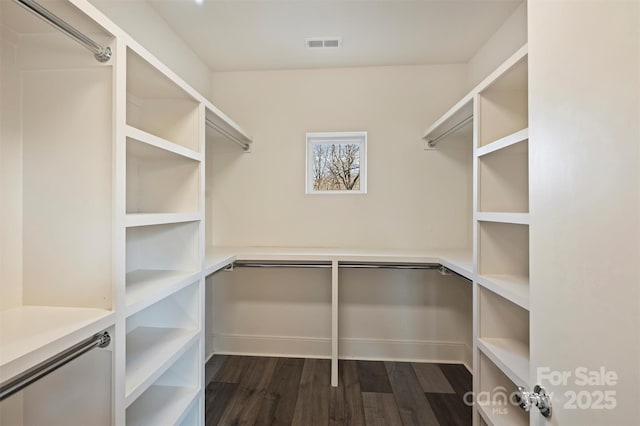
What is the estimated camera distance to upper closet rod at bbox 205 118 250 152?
6.04ft

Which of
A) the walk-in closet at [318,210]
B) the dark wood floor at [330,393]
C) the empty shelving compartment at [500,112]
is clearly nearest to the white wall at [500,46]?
the walk-in closet at [318,210]

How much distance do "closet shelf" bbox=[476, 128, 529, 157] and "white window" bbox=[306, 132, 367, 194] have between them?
1.21 meters

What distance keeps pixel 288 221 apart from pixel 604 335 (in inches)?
86.6

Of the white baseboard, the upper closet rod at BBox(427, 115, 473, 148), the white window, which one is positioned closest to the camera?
the upper closet rod at BBox(427, 115, 473, 148)

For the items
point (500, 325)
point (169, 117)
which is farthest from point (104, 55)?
point (500, 325)

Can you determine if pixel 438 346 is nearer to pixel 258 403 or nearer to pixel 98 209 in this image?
pixel 258 403

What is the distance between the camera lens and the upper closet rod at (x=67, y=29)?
0.70 m

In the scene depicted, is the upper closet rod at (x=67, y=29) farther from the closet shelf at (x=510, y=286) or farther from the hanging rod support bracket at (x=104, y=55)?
the closet shelf at (x=510, y=286)

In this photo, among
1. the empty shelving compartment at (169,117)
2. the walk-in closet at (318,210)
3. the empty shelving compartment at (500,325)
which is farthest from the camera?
the empty shelving compartment at (169,117)

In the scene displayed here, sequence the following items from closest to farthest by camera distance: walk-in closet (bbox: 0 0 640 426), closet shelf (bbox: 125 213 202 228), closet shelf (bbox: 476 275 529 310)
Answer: walk-in closet (bbox: 0 0 640 426), closet shelf (bbox: 125 213 202 228), closet shelf (bbox: 476 275 529 310)

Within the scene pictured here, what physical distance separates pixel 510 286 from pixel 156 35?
2.44 meters

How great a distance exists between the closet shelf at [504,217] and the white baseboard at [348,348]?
1525 millimetres

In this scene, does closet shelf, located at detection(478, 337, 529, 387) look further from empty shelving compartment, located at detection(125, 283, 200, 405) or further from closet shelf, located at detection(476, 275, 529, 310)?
empty shelving compartment, located at detection(125, 283, 200, 405)

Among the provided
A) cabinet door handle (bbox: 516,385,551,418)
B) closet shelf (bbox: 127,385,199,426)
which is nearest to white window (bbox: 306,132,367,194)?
closet shelf (bbox: 127,385,199,426)
